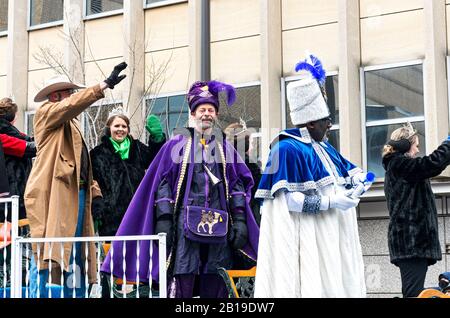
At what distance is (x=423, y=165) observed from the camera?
32.1ft

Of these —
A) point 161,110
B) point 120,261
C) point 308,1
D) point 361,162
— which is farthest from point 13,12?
point 120,261

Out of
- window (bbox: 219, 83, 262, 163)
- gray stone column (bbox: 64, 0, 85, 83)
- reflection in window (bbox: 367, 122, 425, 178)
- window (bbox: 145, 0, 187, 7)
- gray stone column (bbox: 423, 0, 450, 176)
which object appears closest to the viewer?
gray stone column (bbox: 423, 0, 450, 176)

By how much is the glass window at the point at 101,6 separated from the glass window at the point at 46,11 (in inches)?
26.0

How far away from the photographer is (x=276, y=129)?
18.6 m

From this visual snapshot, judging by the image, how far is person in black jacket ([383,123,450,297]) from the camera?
9.88 meters

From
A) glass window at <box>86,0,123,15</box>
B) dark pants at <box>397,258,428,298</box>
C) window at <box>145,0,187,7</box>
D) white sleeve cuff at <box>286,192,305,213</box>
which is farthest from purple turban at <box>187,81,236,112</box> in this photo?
glass window at <box>86,0,123,15</box>

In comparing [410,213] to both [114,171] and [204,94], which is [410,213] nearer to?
[204,94]

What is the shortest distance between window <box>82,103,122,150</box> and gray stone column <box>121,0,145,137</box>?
0.34m

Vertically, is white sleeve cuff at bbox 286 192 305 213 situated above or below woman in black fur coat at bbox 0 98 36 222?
below

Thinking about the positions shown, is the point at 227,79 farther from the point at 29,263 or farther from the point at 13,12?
the point at 29,263

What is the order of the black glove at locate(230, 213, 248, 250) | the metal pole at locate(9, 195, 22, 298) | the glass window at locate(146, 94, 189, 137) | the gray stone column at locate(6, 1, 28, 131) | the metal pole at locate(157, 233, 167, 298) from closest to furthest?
the metal pole at locate(157, 233, 167, 298)
the black glove at locate(230, 213, 248, 250)
the metal pole at locate(9, 195, 22, 298)
the glass window at locate(146, 94, 189, 137)
the gray stone column at locate(6, 1, 28, 131)

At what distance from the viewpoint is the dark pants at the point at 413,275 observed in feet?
32.2

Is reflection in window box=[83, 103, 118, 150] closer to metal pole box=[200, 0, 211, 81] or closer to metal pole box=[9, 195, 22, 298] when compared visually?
metal pole box=[200, 0, 211, 81]

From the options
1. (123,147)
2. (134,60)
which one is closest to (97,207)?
(123,147)
